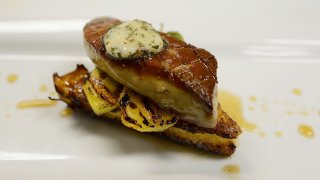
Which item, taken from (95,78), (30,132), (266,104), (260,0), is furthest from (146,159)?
(260,0)

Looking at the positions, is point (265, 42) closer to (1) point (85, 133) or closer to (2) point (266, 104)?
(2) point (266, 104)

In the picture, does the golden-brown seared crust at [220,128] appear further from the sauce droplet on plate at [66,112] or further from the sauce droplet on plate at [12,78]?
the sauce droplet on plate at [12,78]

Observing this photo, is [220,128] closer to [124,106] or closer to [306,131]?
[124,106]

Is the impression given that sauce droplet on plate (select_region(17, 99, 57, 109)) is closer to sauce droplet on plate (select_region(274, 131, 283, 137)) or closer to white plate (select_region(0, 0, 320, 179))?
white plate (select_region(0, 0, 320, 179))

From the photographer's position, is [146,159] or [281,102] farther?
[281,102]

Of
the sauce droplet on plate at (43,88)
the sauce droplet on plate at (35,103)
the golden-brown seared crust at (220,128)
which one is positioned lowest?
the sauce droplet on plate at (35,103)

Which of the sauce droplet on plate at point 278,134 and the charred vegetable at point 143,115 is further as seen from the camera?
the sauce droplet on plate at point 278,134

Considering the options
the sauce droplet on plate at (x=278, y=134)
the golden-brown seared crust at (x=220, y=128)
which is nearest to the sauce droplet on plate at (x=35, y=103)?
the golden-brown seared crust at (x=220, y=128)
